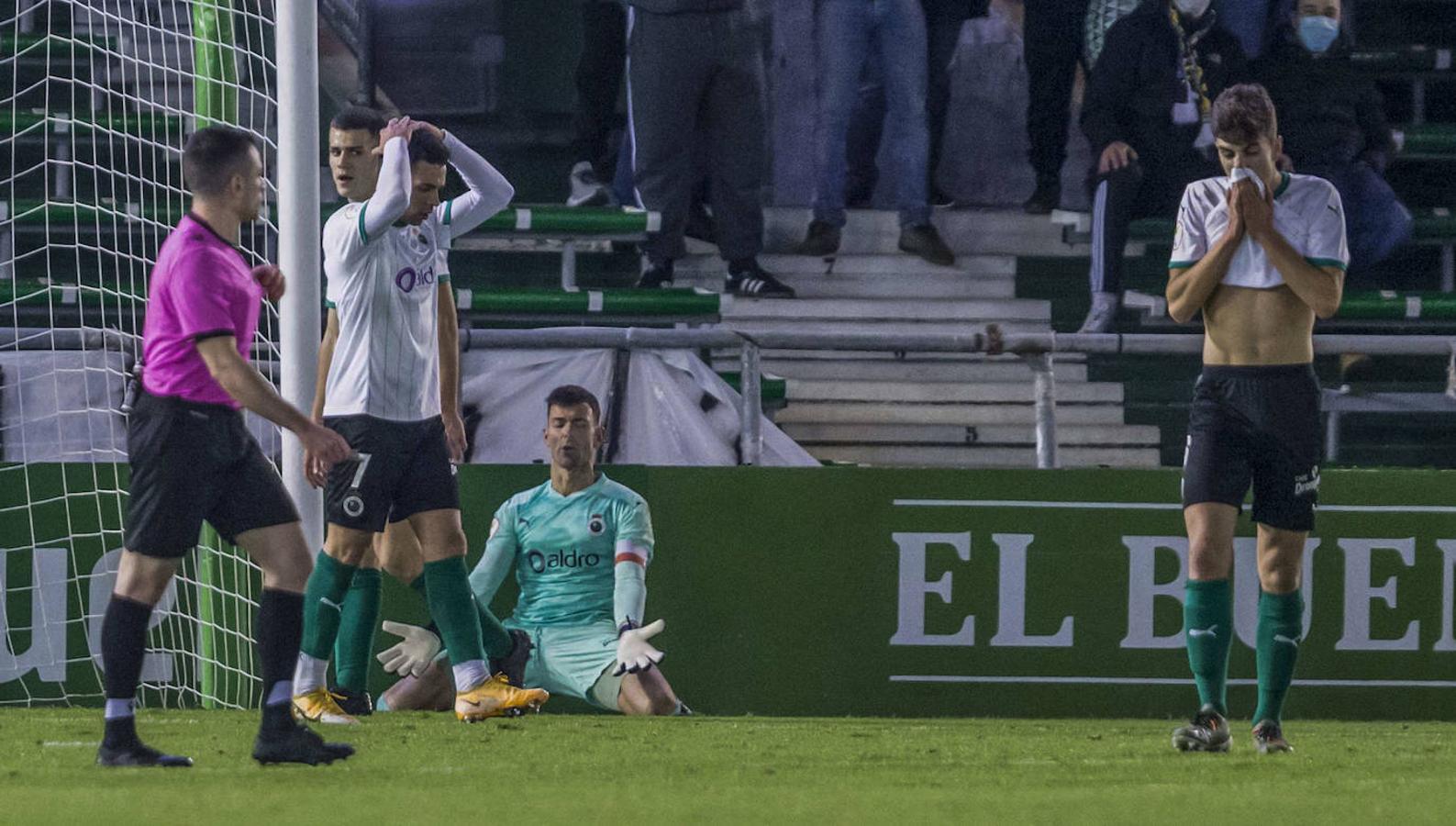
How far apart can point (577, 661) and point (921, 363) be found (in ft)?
12.2

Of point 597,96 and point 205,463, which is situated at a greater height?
point 597,96

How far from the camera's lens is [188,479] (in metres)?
4.13

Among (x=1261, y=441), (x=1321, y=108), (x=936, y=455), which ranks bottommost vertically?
(x=936, y=455)

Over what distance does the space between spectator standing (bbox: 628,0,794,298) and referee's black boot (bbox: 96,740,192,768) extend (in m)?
5.15

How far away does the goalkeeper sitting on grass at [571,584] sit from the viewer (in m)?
6.09

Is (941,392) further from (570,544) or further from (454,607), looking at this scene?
(454,607)

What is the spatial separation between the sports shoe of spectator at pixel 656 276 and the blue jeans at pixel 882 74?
0.93 m

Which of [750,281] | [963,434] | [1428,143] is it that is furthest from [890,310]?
[1428,143]

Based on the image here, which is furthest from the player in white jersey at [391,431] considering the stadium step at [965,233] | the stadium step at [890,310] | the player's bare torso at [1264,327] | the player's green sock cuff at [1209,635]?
the stadium step at [965,233]

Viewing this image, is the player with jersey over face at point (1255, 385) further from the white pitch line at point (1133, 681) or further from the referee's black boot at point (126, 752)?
the referee's black boot at point (126, 752)

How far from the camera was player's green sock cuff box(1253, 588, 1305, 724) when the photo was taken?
486 centimetres

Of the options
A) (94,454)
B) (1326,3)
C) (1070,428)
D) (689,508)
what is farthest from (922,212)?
(94,454)

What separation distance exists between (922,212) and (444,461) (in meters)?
4.87

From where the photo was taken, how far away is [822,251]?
9672mm
